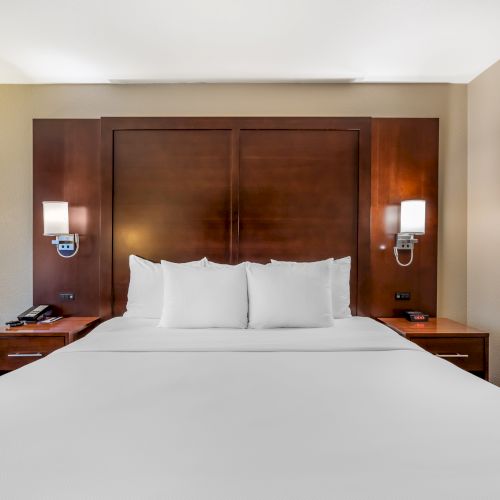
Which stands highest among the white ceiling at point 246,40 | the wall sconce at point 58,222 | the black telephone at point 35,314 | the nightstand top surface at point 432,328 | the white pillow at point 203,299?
the white ceiling at point 246,40

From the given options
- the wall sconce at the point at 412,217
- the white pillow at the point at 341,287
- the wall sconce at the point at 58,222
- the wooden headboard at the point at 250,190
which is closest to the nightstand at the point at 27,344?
the wooden headboard at the point at 250,190

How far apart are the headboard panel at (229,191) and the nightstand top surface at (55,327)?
28 centimetres

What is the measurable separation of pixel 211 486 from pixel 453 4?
2537mm

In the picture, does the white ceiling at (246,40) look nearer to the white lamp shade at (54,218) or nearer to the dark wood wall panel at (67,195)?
the dark wood wall panel at (67,195)

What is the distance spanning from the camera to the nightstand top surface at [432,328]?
90.8 inches

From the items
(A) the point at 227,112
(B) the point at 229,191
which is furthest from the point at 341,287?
(A) the point at 227,112

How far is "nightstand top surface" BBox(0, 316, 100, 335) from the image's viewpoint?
227 centimetres

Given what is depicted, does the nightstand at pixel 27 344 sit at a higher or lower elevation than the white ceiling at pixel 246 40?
lower

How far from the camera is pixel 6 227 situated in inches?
110

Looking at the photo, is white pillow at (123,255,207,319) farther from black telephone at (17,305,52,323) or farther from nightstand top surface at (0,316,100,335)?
black telephone at (17,305,52,323)

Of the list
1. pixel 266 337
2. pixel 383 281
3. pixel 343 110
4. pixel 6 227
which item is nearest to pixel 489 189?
pixel 383 281

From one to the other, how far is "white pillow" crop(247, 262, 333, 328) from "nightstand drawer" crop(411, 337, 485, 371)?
0.72 metres

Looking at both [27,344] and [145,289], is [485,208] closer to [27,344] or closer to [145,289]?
[145,289]

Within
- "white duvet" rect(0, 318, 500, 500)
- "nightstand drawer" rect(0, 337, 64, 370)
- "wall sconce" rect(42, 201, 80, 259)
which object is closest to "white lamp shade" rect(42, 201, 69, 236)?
"wall sconce" rect(42, 201, 80, 259)
